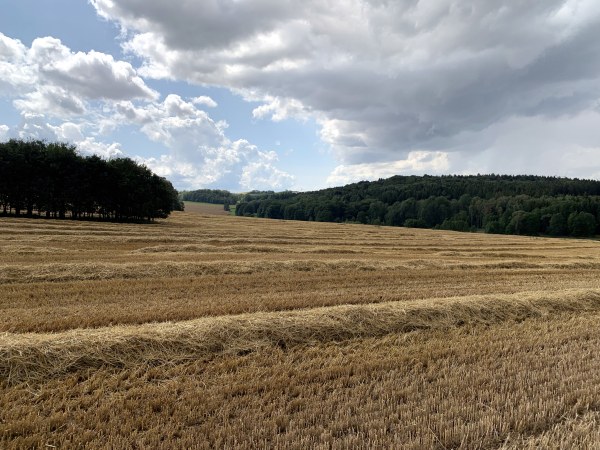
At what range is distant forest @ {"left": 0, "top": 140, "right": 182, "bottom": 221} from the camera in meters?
48.1

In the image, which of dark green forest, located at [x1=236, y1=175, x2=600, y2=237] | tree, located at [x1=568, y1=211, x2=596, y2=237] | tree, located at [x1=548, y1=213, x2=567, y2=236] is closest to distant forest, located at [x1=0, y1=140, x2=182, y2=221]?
dark green forest, located at [x1=236, y1=175, x2=600, y2=237]

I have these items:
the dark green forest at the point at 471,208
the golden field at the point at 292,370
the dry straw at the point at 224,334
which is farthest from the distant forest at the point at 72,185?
the dark green forest at the point at 471,208

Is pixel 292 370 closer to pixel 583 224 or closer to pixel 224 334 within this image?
pixel 224 334

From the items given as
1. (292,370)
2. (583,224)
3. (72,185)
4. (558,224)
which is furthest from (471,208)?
(292,370)

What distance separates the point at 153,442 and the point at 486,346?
261 inches

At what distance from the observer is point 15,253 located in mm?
20500

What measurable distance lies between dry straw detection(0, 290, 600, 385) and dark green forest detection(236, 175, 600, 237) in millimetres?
96546

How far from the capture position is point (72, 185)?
166 feet

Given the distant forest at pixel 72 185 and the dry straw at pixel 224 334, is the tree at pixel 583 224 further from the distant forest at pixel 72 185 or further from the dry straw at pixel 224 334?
the dry straw at pixel 224 334

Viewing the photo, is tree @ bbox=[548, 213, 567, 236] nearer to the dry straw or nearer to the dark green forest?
the dark green forest

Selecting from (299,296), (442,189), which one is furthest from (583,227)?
(299,296)

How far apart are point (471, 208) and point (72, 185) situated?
10432 centimetres

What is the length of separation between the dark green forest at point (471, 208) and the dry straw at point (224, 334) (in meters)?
96.5

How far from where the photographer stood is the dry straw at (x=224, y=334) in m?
6.48
